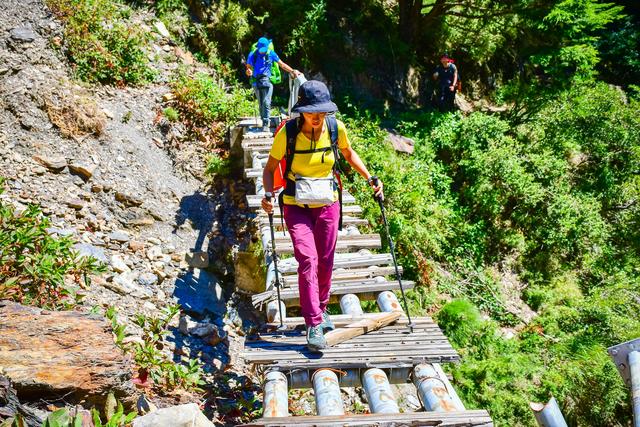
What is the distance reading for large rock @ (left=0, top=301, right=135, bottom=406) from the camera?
13.3 ft

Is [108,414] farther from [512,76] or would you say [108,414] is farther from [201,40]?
[512,76]

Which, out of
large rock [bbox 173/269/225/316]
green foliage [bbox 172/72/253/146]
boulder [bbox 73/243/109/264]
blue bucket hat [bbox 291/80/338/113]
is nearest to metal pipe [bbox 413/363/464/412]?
blue bucket hat [bbox 291/80/338/113]

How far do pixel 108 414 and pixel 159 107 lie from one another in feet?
26.9

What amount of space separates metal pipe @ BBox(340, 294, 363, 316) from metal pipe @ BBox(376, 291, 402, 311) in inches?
10.7

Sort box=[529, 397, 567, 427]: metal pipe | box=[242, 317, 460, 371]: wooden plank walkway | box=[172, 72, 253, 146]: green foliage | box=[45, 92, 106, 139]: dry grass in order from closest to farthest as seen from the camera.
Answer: box=[529, 397, 567, 427]: metal pipe < box=[242, 317, 460, 371]: wooden plank walkway < box=[45, 92, 106, 139]: dry grass < box=[172, 72, 253, 146]: green foliage

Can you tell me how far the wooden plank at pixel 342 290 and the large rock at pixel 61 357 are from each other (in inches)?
72.4

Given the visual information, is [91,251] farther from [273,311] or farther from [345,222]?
[345,222]

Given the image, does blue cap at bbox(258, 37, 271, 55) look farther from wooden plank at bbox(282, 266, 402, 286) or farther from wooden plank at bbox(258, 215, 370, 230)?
wooden plank at bbox(282, 266, 402, 286)

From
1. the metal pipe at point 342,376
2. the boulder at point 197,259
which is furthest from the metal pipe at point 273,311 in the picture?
the boulder at point 197,259

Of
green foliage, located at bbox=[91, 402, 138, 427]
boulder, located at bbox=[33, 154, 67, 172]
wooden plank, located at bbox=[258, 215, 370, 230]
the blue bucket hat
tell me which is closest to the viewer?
green foliage, located at bbox=[91, 402, 138, 427]

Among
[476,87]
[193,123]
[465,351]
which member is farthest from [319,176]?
[476,87]

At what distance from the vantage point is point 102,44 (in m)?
11.1

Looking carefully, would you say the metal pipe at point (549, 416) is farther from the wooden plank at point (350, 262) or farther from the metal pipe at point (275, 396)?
the wooden plank at point (350, 262)

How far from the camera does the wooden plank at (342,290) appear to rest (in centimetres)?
597
